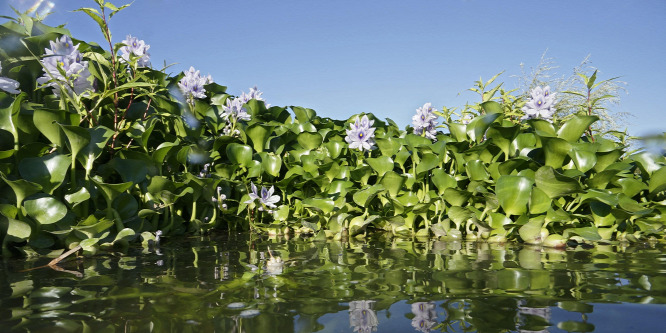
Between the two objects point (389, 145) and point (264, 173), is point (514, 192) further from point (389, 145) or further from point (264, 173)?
point (264, 173)

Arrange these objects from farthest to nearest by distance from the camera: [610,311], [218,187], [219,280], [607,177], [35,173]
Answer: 1. [218,187]
2. [607,177]
3. [35,173]
4. [219,280]
5. [610,311]

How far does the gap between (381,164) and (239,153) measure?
1.06 meters

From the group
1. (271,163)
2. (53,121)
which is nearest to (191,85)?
(271,163)

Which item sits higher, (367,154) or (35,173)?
(367,154)

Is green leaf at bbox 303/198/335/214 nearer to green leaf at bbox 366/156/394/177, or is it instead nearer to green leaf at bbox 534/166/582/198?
green leaf at bbox 366/156/394/177

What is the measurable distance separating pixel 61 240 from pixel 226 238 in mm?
1013

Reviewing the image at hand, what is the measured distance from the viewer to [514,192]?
2510 mm

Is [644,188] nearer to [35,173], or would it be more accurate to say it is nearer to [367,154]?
[367,154]

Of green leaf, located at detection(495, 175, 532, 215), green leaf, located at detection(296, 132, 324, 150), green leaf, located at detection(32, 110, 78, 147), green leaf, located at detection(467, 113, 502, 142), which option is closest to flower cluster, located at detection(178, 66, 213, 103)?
green leaf, located at detection(296, 132, 324, 150)

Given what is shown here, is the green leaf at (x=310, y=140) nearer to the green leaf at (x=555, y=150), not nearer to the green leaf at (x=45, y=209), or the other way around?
the green leaf at (x=555, y=150)

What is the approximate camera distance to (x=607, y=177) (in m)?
2.70

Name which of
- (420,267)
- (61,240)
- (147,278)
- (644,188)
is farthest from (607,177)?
(61,240)

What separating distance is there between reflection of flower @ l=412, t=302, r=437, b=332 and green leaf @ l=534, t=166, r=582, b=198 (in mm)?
1532

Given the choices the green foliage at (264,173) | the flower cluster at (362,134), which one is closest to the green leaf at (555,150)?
the green foliage at (264,173)
